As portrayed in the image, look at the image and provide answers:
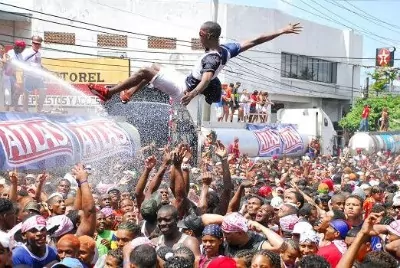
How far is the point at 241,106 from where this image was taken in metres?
28.7

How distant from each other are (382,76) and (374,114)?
7813mm

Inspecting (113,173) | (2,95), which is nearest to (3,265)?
(113,173)

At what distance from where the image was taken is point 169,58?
35250 mm

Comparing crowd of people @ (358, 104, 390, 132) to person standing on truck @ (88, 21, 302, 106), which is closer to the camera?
person standing on truck @ (88, 21, 302, 106)

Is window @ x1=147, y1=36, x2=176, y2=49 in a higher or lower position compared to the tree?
higher

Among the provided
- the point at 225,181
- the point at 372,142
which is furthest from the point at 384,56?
the point at 225,181

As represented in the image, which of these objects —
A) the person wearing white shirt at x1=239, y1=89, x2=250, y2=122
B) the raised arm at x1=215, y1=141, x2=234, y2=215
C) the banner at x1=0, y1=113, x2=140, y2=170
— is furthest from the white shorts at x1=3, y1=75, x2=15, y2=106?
the person wearing white shirt at x1=239, y1=89, x2=250, y2=122

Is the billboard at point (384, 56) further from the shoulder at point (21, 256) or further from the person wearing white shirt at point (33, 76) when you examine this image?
the shoulder at point (21, 256)

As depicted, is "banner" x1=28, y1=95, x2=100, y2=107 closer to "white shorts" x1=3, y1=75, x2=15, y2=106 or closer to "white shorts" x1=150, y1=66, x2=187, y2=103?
"white shorts" x1=3, y1=75, x2=15, y2=106

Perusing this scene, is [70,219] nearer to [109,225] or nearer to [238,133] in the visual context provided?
[109,225]

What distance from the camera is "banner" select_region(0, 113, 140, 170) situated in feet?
45.2

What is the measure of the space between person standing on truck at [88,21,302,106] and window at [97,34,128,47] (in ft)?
88.0

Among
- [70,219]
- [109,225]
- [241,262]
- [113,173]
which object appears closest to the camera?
[241,262]

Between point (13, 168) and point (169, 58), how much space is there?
2212 centimetres
